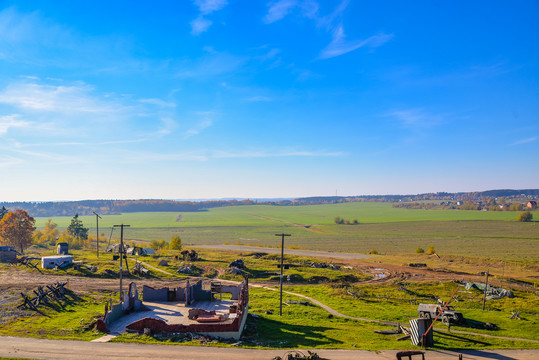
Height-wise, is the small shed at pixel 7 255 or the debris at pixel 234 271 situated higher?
the small shed at pixel 7 255

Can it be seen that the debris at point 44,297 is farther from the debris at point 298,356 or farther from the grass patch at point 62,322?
the debris at point 298,356

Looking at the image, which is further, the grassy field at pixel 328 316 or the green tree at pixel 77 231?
the green tree at pixel 77 231

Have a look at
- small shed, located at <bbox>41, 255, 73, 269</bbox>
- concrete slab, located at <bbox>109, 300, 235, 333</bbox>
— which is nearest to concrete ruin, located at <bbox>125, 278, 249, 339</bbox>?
concrete slab, located at <bbox>109, 300, 235, 333</bbox>

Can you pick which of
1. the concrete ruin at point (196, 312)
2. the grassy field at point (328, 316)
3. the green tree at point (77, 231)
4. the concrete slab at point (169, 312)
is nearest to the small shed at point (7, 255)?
Result: the grassy field at point (328, 316)

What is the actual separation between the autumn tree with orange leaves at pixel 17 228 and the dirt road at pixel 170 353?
241 feet

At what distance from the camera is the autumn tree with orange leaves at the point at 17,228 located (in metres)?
86.9

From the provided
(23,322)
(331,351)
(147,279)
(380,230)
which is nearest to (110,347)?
(23,322)

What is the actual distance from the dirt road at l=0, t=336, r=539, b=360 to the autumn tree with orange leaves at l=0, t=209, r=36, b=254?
241 feet

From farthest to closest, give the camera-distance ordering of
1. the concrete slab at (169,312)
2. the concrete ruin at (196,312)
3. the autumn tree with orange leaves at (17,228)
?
1. the autumn tree with orange leaves at (17,228)
2. the concrete slab at (169,312)
3. the concrete ruin at (196,312)

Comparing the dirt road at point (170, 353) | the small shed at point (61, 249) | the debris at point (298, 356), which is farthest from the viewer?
the small shed at point (61, 249)

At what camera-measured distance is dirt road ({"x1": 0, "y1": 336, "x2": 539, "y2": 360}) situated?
2495 centimetres

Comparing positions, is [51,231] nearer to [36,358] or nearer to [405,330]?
[36,358]

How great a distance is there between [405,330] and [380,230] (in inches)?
5913

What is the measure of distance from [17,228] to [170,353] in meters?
83.4
